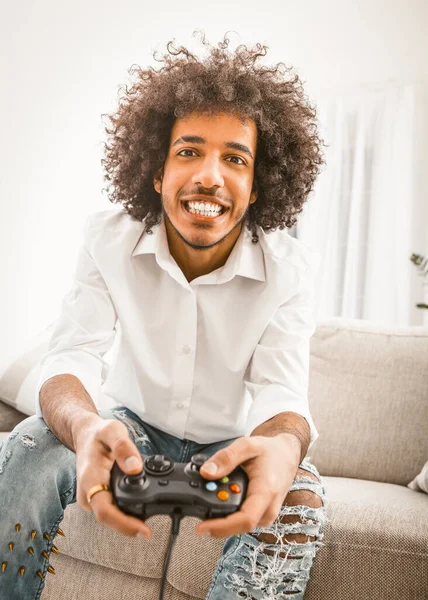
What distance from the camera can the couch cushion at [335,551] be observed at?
1.12 m

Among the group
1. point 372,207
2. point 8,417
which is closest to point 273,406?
point 8,417

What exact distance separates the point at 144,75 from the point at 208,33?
6.03ft

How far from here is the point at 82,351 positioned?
1219mm

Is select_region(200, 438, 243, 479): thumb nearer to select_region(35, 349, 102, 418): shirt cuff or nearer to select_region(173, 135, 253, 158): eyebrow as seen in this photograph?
select_region(35, 349, 102, 418): shirt cuff

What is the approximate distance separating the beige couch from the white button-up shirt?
0.84 ft

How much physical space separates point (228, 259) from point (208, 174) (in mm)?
203

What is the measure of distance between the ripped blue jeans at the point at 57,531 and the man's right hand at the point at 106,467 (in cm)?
22

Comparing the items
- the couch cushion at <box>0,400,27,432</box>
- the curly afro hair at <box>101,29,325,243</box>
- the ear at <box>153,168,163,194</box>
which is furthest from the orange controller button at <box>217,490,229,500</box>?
the couch cushion at <box>0,400,27,432</box>

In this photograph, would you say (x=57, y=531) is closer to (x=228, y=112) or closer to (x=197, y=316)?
(x=197, y=316)

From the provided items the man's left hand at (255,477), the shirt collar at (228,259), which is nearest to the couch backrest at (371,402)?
the shirt collar at (228,259)

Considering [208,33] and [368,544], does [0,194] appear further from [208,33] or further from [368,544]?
[368,544]

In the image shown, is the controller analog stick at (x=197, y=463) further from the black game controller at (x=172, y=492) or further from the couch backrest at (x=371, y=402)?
the couch backrest at (x=371, y=402)

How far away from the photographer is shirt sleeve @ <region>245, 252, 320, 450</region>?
3.71 ft

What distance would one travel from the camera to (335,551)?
1133 mm
